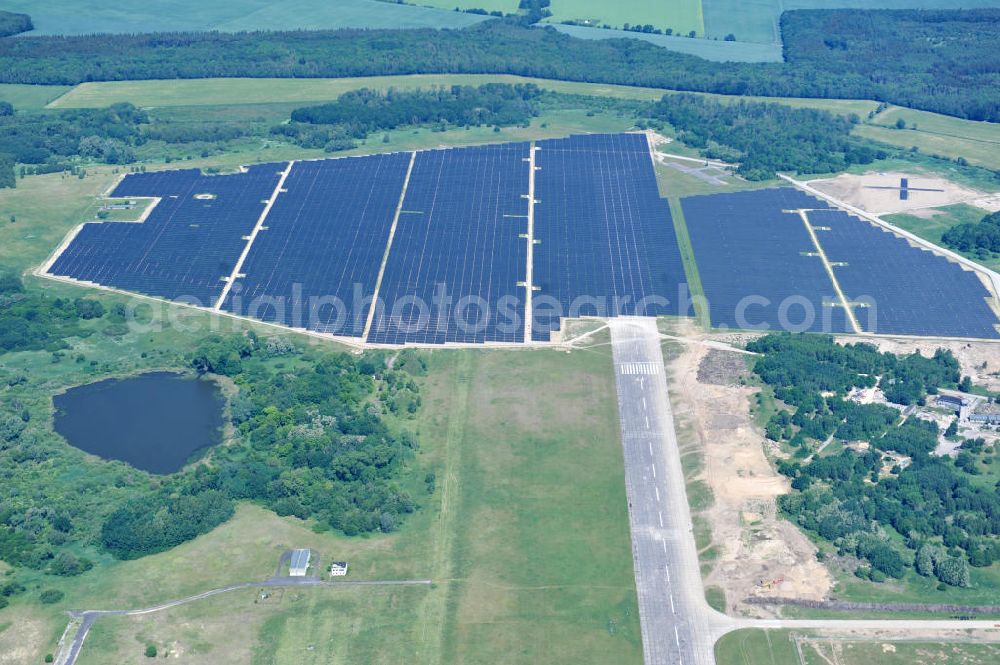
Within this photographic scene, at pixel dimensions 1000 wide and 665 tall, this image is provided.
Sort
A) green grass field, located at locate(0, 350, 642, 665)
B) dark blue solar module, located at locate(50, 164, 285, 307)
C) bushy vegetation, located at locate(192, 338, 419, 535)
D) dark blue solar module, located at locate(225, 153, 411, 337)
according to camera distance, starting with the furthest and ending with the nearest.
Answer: dark blue solar module, located at locate(50, 164, 285, 307) < dark blue solar module, located at locate(225, 153, 411, 337) < bushy vegetation, located at locate(192, 338, 419, 535) < green grass field, located at locate(0, 350, 642, 665)

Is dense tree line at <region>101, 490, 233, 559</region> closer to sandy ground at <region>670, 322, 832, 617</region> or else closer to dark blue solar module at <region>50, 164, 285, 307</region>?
dark blue solar module at <region>50, 164, 285, 307</region>

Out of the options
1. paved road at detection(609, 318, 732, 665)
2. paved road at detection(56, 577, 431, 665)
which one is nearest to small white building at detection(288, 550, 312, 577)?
paved road at detection(56, 577, 431, 665)

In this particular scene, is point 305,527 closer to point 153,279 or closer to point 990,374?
point 153,279

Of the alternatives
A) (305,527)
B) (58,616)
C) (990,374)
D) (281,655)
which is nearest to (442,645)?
(281,655)

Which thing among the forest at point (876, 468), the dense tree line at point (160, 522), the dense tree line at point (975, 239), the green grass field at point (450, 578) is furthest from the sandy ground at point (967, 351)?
the dense tree line at point (160, 522)

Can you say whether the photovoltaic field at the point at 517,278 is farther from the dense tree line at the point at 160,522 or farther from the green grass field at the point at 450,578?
the dense tree line at the point at 160,522

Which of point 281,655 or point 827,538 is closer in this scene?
point 281,655
